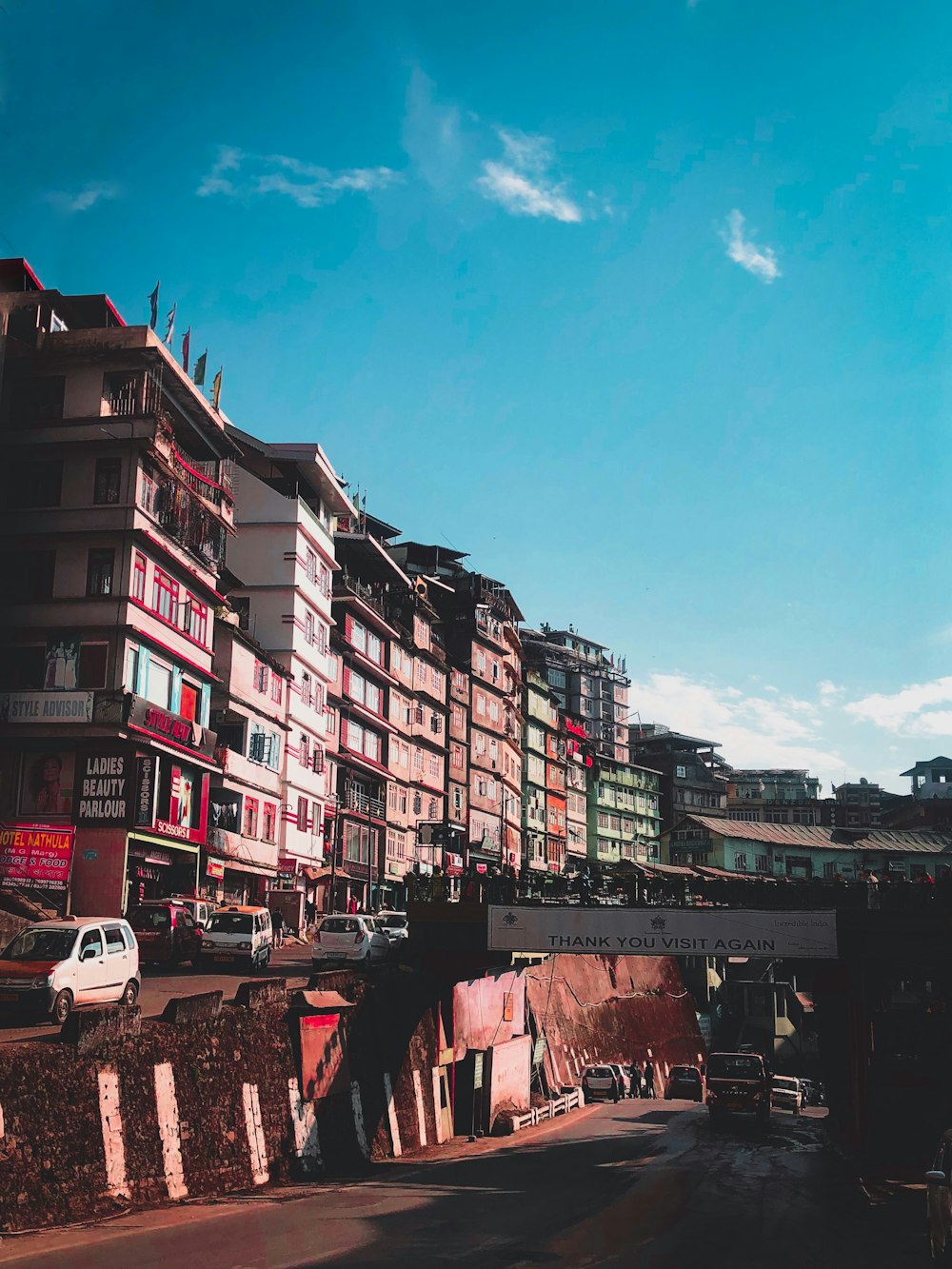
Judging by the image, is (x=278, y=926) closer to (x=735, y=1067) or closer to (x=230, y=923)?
(x=230, y=923)

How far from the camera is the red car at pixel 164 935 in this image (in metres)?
36.6

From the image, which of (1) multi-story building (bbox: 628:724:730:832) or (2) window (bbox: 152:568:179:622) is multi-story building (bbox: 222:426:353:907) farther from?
(1) multi-story building (bbox: 628:724:730:832)

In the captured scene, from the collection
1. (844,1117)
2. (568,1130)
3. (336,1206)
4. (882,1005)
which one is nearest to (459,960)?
(568,1130)

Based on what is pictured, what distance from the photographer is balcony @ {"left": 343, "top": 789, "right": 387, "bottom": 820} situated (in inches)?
2817

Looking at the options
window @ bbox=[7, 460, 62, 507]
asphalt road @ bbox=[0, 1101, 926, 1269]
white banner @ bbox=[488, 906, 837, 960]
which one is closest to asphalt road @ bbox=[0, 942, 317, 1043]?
asphalt road @ bbox=[0, 1101, 926, 1269]

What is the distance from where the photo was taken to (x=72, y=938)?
24.3 m

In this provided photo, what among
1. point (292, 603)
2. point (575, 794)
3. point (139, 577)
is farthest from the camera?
point (575, 794)

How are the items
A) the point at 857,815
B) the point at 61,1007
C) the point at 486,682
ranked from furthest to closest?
the point at 857,815 → the point at 486,682 → the point at 61,1007

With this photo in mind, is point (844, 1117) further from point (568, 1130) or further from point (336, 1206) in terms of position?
point (336, 1206)

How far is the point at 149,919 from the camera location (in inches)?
1459

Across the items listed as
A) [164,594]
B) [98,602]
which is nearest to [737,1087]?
[164,594]

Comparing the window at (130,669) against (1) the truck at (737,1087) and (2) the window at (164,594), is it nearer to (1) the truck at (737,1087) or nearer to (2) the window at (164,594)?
(2) the window at (164,594)

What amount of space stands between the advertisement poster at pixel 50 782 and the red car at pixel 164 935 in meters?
9.04

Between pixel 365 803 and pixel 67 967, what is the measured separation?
50838 mm
